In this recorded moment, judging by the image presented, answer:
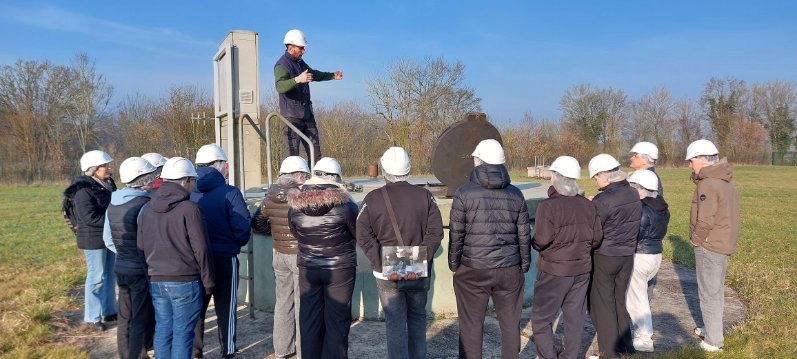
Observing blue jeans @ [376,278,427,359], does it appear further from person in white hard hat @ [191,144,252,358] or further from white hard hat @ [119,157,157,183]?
white hard hat @ [119,157,157,183]

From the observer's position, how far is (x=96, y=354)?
16.3ft

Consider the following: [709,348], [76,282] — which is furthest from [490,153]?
[76,282]

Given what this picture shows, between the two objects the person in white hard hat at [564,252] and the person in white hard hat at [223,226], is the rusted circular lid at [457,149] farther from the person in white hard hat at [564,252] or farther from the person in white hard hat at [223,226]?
the person in white hard hat at [223,226]

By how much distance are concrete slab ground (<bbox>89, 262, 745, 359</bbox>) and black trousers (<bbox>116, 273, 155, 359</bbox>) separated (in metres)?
0.70

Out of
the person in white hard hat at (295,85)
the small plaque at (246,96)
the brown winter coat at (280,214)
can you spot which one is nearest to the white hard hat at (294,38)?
the person in white hard hat at (295,85)

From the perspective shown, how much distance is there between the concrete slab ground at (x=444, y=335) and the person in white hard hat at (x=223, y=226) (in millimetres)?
561

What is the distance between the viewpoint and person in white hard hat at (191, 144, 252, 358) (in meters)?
4.36

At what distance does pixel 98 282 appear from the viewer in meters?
5.61

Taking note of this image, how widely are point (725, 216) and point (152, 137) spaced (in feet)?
92.4

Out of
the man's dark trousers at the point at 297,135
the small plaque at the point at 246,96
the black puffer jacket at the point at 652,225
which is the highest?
the small plaque at the point at 246,96

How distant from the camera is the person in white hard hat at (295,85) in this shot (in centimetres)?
636

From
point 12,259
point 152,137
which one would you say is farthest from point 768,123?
point 12,259

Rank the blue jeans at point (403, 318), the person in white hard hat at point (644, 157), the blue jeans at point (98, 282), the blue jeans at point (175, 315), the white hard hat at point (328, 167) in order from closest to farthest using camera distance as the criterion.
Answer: the blue jeans at point (175, 315) < the blue jeans at point (403, 318) < the white hard hat at point (328, 167) < the person in white hard hat at point (644, 157) < the blue jeans at point (98, 282)

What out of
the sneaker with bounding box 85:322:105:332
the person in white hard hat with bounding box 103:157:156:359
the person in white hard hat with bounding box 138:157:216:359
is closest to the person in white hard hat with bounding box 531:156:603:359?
the person in white hard hat with bounding box 138:157:216:359
